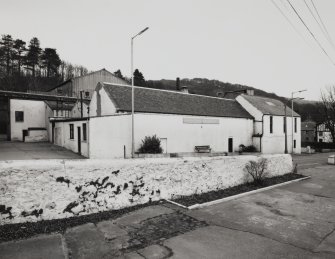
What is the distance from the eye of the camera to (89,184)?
6.98 metres

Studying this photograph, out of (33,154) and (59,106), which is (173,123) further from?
(59,106)

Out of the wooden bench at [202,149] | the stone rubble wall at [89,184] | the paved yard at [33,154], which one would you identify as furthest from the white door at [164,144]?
the stone rubble wall at [89,184]

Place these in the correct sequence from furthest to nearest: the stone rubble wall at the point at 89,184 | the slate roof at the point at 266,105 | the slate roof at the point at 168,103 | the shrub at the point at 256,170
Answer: the slate roof at the point at 266,105
the slate roof at the point at 168,103
the shrub at the point at 256,170
the stone rubble wall at the point at 89,184

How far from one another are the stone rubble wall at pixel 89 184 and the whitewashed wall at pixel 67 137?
13.8 metres

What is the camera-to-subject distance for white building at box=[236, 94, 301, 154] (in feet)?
117

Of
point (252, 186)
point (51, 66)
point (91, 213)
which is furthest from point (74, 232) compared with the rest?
point (51, 66)

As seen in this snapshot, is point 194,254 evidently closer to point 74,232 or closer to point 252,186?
point 74,232

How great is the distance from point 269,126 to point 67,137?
1116 inches

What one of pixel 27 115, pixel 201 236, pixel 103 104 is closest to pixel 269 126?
pixel 103 104

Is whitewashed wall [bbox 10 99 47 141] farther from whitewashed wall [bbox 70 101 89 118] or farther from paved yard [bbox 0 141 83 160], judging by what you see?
paved yard [bbox 0 141 83 160]

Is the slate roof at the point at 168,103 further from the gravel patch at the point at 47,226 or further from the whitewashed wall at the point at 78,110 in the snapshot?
the gravel patch at the point at 47,226

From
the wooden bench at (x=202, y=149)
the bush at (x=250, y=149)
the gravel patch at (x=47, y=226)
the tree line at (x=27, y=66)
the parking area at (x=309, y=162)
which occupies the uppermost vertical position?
the tree line at (x=27, y=66)

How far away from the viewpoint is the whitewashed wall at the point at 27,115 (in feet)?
107

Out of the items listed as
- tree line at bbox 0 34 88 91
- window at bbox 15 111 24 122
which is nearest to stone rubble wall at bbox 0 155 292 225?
window at bbox 15 111 24 122
